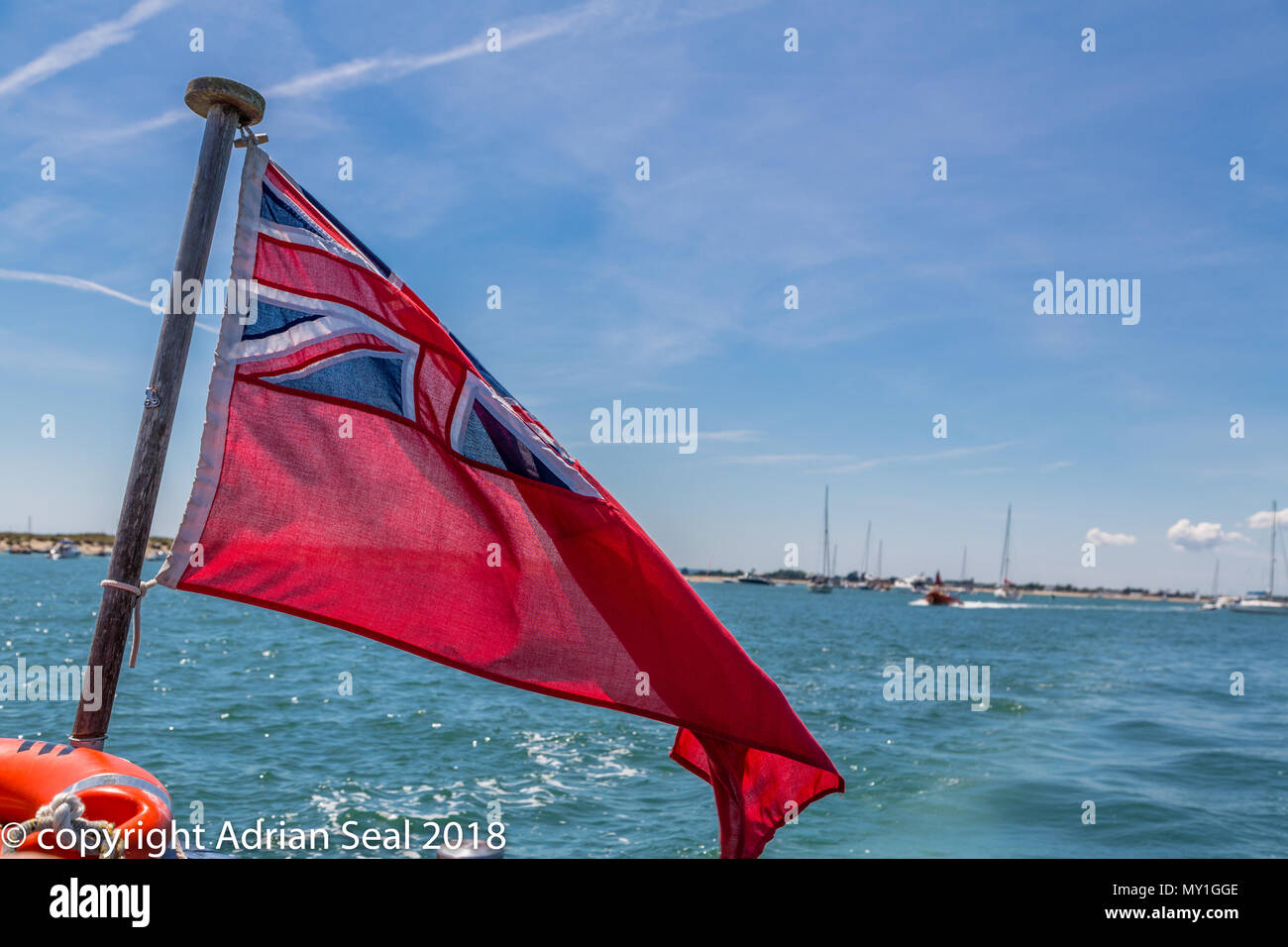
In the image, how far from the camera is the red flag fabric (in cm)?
497

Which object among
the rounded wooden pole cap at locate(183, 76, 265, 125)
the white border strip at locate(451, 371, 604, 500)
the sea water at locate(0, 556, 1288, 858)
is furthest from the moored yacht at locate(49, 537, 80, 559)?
the white border strip at locate(451, 371, 604, 500)

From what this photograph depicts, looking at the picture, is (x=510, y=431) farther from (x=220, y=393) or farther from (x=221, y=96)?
(x=221, y=96)

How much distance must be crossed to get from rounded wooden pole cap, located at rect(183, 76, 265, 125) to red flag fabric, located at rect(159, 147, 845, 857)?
256mm

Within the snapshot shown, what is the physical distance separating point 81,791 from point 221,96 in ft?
11.9

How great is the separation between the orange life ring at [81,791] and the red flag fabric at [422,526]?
1.05 metres

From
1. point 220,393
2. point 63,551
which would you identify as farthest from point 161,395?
point 63,551

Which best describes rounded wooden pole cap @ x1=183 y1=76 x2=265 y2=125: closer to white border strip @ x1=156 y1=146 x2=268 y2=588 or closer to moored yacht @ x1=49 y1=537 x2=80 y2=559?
white border strip @ x1=156 y1=146 x2=268 y2=588

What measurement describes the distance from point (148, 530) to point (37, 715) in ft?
57.9

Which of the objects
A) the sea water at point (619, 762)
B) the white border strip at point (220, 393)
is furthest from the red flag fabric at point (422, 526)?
the sea water at point (619, 762)

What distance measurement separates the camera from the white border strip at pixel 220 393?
4.73 metres

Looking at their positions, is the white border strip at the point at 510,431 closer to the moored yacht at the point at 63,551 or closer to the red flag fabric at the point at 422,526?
the red flag fabric at the point at 422,526

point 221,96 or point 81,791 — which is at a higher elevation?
point 221,96

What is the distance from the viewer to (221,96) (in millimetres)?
4809
